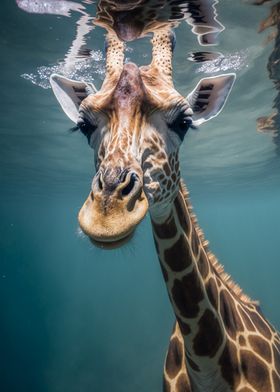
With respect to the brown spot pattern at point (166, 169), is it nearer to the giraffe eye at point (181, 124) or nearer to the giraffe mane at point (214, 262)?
the giraffe eye at point (181, 124)

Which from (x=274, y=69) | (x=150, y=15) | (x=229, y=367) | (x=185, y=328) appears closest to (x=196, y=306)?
(x=185, y=328)

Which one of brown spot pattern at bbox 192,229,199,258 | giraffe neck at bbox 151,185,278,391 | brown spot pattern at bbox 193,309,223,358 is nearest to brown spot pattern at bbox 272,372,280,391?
giraffe neck at bbox 151,185,278,391

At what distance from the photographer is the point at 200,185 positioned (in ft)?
105

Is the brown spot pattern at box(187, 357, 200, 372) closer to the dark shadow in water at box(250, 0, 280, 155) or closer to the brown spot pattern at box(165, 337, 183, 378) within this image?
the brown spot pattern at box(165, 337, 183, 378)

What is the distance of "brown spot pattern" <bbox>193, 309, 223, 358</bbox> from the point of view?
3111 millimetres

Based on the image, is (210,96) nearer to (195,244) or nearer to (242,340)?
(195,244)

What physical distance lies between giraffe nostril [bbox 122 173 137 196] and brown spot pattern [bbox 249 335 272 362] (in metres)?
2.68

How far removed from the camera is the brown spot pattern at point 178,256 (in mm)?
3045

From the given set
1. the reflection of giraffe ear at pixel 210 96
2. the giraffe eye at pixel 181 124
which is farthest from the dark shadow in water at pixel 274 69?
the giraffe eye at pixel 181 124

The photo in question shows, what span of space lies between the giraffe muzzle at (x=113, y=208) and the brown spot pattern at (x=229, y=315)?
2.07 metres

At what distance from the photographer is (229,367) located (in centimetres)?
324

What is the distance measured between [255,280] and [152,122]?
155 feet

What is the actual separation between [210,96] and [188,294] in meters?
1.84

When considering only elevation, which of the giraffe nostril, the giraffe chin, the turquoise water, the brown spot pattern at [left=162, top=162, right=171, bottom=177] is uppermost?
the giraffe nostril
